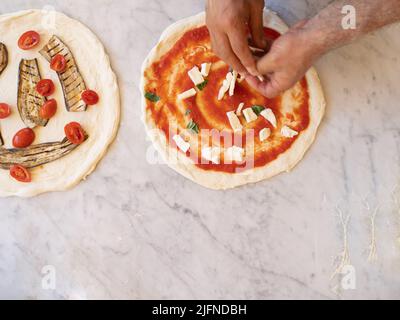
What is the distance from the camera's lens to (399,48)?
263cm

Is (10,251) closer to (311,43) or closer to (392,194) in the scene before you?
(311,43)

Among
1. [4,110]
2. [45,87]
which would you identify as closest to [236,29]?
[45,87]

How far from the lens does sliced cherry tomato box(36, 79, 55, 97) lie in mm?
2611

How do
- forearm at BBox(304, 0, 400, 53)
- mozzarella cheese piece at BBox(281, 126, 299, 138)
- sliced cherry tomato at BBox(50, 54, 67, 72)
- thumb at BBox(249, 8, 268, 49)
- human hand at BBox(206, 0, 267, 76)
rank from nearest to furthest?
forearm at BBox(304, 0, 400, 53), human hand at BBox(206, 0, 267, 76), thumb at BBox(249, 8, 268, 49), mozzarella cheese piece at BBox(281, 126, 299, 138), sliced cherry tomato at BBox(50, 54, 67, 72)

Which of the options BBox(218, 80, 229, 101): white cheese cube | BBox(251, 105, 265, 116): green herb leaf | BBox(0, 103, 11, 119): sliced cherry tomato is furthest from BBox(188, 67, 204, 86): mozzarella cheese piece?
BBox(0, 103, 11, 119): sliced cherry tomato

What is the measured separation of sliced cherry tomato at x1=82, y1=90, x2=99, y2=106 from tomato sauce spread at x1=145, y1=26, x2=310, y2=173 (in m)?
0.29

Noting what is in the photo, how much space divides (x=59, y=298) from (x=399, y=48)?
2361 mm

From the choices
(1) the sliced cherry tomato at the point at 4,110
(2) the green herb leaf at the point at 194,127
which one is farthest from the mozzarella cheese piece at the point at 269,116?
(1) the sliced cherry tomato at the point at 4,110

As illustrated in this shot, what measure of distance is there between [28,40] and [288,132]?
1558 millimetres

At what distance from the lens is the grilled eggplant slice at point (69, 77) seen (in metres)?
2.62

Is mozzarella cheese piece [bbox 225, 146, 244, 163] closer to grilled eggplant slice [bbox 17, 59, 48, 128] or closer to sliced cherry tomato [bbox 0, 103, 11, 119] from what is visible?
grilled eggplant slice [bbox 17, 59, 48, 128]

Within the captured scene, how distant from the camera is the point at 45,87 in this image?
8.57 feet

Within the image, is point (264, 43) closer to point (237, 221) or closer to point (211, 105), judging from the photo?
point (211, 105)

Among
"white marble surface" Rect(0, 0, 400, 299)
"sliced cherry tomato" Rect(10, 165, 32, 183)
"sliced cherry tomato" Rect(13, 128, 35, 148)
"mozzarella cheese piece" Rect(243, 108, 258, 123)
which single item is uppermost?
"mozzarella cheese piece" Rect(243, 108, 258, 123)
